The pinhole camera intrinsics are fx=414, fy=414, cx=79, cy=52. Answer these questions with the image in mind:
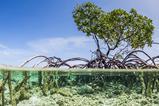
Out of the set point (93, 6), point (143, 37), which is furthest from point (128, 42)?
point (93, 6)

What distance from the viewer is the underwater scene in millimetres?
1486

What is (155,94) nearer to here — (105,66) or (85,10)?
(105,66)

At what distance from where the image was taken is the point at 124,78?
5.09ft

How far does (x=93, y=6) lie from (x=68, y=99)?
26.5 metres

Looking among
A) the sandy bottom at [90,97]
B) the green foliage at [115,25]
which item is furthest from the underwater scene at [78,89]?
the green foliage at [115,25]

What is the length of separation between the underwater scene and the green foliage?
2444cm

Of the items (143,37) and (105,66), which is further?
(143,37)

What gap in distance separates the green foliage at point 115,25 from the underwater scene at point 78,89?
24442 mm

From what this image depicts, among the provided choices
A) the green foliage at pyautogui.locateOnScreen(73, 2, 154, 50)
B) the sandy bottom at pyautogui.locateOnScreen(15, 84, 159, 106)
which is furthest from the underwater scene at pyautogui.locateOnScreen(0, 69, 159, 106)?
the green foliage at pyautogui.locateOnScreen(73, 2, 154, 50)

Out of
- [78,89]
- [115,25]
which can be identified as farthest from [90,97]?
[115,25]

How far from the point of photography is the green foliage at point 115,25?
86.2 ft

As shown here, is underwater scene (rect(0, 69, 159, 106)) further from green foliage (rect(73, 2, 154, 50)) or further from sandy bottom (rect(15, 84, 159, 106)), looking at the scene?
green foliage (rect(73, 2, 154, 50))

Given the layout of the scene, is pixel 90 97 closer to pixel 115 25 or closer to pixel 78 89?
pixel 78 89

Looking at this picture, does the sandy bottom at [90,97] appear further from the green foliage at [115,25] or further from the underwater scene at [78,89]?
the green foliage at [115,25]
